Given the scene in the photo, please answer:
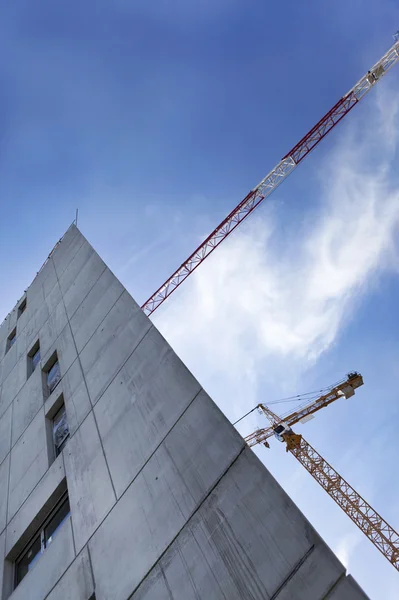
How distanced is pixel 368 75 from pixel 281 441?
2029 inches

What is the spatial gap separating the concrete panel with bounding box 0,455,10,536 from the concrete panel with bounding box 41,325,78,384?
9.57 ft

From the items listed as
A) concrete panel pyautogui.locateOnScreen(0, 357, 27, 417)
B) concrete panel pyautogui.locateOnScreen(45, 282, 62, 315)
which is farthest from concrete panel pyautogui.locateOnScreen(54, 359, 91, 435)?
concrete panel pyautogui.locateOnScreen(45, 282, 62, 315)

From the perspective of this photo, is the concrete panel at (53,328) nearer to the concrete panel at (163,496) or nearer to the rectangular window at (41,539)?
the rectangular window at (41,539)

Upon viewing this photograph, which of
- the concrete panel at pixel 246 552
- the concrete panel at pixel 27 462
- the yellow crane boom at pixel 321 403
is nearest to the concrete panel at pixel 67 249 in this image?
the concrete panel at pixel 27 462

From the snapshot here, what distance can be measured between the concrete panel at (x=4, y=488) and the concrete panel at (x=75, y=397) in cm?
275

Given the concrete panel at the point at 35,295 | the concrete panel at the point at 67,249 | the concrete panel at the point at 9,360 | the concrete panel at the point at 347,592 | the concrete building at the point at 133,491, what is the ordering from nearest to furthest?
1. the concrete panel at the point at 347,592
2. the concrete building at the point at 133,491
3. the concrete panel at the point at 9,360
4. the concrete panel at the point at 67,249
5. the concrete panel at the point at 35,295

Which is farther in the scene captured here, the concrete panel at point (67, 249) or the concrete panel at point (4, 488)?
the concrete panel at point (67, 249)

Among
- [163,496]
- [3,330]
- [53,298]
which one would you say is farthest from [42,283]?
[163,496]

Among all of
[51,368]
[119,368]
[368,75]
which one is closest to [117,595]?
[119,368]

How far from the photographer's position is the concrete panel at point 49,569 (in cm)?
781

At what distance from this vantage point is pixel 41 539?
9281mm

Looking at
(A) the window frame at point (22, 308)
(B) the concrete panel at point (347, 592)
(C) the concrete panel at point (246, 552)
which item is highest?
(A) the window frame at point (22, 308)

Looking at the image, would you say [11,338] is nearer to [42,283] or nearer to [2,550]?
[42,283]

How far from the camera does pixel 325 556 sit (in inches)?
195
